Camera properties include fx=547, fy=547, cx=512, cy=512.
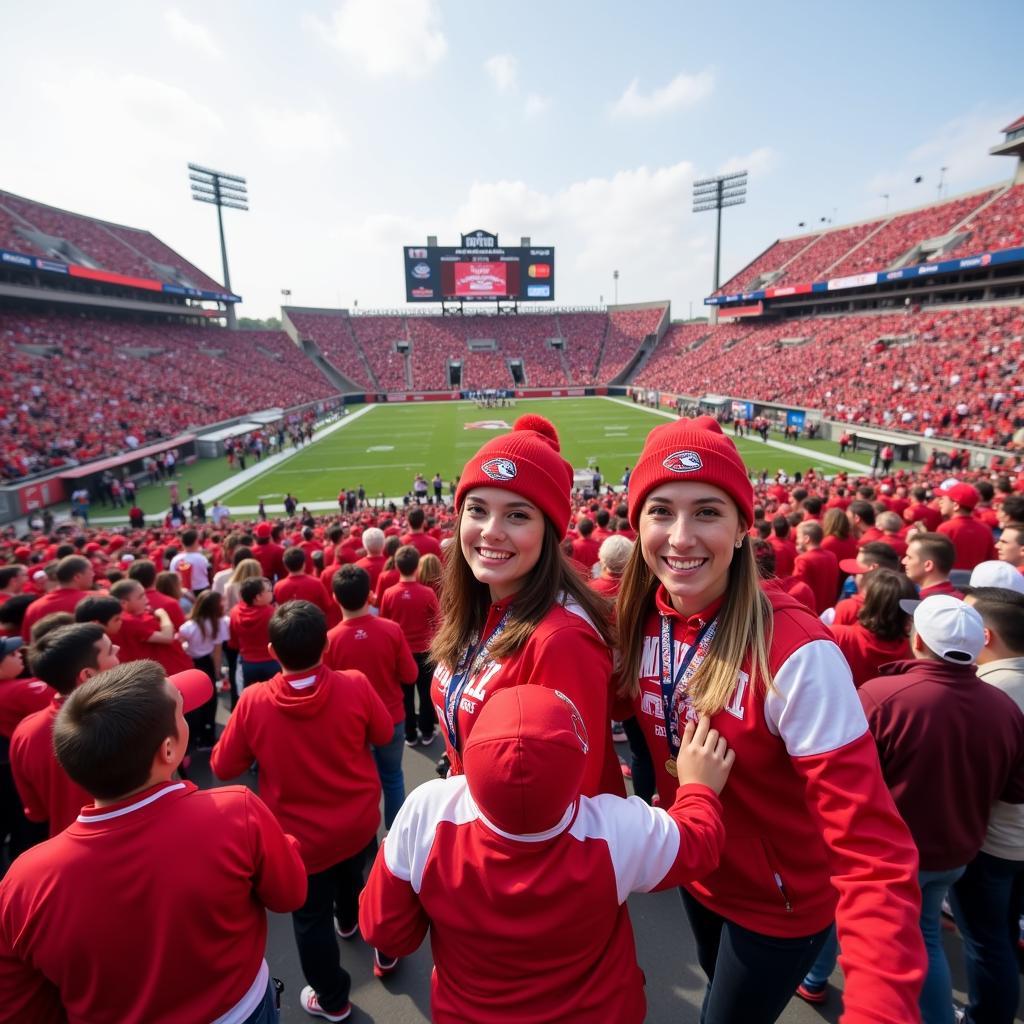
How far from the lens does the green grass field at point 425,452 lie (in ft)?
75.7

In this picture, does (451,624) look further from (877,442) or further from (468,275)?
(468,275)

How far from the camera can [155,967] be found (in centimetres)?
165

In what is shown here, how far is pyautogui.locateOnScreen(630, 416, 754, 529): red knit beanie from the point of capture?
1.85 metres

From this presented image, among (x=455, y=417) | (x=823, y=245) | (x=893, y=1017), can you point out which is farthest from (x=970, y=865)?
(x=823, y=245)

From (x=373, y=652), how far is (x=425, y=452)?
2566 cm

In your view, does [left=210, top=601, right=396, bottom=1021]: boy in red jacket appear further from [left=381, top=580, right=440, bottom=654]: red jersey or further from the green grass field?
the green grass field

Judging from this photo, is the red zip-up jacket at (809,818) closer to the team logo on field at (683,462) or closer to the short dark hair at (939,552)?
the team logo on field at (683,462)

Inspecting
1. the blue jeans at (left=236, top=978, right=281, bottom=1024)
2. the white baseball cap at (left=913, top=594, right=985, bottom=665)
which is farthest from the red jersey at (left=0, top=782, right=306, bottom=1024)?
the white baseball cap at (left=913, top=594, right=985, bottom=665)

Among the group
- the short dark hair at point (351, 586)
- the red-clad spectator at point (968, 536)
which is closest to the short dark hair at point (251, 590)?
the short dark hair at point (351, 586)

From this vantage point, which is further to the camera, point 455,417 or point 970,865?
point 455,417

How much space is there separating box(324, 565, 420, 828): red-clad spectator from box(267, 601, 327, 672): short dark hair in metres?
0.98

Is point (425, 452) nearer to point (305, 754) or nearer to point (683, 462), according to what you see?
point (305, 754)

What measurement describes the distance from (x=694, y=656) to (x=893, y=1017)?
97 centimetres

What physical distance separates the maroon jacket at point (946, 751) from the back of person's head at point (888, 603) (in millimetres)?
906
